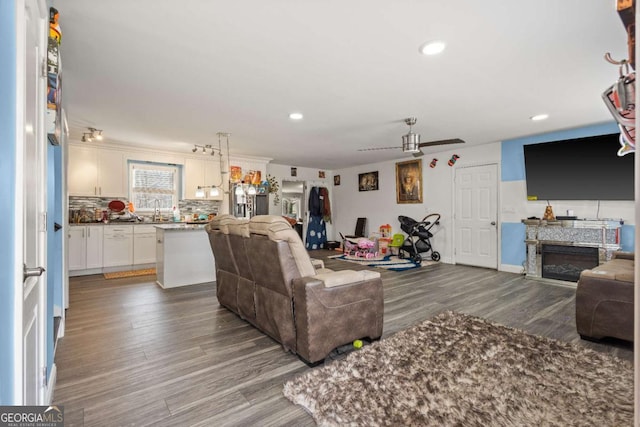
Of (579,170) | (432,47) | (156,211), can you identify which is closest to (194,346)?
(432,47)

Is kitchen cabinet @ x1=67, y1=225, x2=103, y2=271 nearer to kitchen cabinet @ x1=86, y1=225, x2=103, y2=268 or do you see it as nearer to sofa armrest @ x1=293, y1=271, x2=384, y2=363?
kitchen cabinet @ x1=86, y1=225, x2=103, y2=268

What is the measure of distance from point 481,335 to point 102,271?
6.04m

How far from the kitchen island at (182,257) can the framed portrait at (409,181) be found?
15.8 feet

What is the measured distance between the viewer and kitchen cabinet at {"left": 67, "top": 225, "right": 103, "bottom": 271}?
199 inches

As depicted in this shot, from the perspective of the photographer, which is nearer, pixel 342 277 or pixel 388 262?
pixel 342 277

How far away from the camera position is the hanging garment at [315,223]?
28.7 ft

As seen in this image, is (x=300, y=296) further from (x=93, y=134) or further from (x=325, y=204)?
(x=325, y=204)

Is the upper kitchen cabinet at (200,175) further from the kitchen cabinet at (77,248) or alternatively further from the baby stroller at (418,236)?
the baby stroller at (418,236)

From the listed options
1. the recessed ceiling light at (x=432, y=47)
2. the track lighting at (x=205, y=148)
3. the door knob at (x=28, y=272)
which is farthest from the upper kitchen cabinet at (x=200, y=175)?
the door knob at (x=28, y=272)

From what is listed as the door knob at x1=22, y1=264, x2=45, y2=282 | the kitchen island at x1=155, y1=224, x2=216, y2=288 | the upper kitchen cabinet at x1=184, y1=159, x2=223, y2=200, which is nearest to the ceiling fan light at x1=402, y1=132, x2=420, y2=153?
the kitchen island at x1=155, y1=224, x2=216, y2=288

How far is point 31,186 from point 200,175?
5.70 meters

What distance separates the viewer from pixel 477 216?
600 cm

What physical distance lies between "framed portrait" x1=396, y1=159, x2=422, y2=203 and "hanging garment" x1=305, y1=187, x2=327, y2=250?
243cm

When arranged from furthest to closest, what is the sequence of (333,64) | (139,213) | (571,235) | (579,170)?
(139,213) → (571,235) → (579,170) → (333,64)
